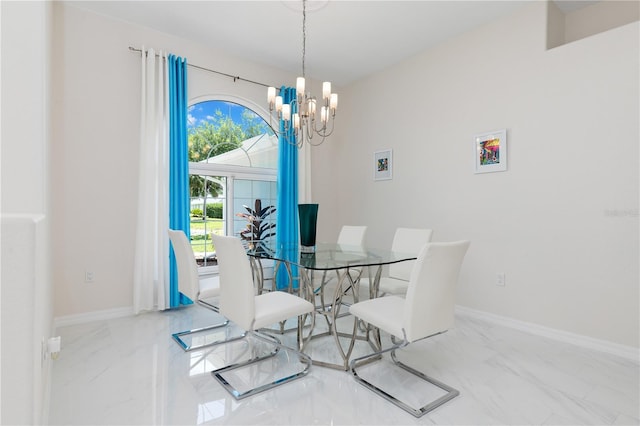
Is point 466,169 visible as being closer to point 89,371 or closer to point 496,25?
point 496,25

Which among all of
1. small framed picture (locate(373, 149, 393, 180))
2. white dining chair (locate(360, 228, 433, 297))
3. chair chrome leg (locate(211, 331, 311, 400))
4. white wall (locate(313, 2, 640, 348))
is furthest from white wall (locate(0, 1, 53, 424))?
small framed picture (locate(373, 149, 393, 180))

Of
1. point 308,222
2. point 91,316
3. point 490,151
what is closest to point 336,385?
point 308,222

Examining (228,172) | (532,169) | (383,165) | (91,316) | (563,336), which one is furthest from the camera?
(383,165)

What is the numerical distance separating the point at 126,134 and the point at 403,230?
9.79 feet

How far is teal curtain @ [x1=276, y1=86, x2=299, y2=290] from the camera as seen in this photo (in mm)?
4523

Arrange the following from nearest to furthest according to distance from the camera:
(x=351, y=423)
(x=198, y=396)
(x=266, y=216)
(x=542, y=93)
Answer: (x=351, y=423) < (x=198, y=396) < (x=542, y=93) < (x=266, y=216)

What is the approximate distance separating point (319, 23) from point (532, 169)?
8.29 ft

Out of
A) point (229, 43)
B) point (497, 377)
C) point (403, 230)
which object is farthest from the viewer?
point (229, 43)

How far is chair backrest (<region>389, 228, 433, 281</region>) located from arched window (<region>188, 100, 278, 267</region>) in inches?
81.0

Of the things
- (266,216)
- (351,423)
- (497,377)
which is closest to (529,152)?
(497,377)

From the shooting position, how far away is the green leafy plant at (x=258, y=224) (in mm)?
4488

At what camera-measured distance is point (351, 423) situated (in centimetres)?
174

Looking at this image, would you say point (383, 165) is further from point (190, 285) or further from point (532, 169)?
point (190, 285)

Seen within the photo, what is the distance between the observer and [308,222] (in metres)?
2.95
